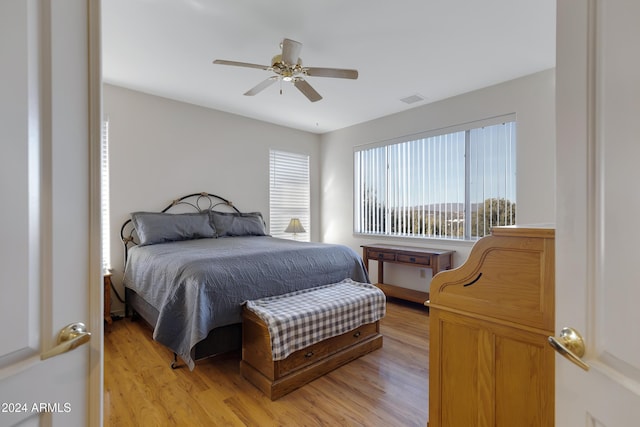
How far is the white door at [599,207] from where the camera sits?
555 mm

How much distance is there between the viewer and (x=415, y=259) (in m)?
3.86

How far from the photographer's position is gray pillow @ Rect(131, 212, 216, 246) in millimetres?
3461

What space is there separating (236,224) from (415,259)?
2.47 meters

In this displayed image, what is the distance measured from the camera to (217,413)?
1.84m

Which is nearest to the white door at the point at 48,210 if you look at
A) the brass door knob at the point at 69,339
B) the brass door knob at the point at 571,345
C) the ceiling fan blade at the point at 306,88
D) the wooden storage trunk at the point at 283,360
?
the brass door knob at the point at 69,339

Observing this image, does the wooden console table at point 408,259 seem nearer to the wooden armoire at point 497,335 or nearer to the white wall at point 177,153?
the white wall at point 177,153

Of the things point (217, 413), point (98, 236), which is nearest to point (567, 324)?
point (98, 236)

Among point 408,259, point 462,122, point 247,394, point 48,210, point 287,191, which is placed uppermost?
point 462,122

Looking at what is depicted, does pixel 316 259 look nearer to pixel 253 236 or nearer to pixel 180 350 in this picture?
pixel 180 350

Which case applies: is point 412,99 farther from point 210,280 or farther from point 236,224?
point 210,280

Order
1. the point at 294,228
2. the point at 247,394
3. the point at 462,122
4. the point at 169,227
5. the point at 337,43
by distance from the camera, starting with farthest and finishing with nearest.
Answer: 1. the point at 294,228
2. the point at 462,122
3. the point at 169,227
4. the point at 337,43
5. the point at 247,394

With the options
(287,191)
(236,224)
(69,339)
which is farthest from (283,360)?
(287,191)

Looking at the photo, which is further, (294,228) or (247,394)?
(294,228)

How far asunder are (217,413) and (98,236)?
158 centimetres
